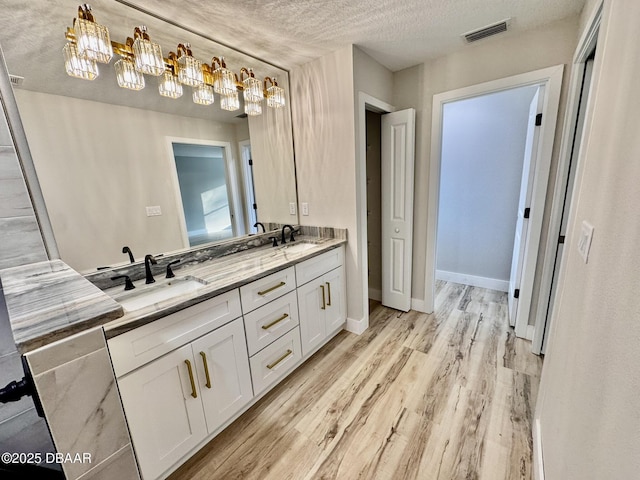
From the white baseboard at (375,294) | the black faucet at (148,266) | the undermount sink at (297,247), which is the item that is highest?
the black faucet at (148,266)

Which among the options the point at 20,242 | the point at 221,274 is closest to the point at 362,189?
the point at 221,274

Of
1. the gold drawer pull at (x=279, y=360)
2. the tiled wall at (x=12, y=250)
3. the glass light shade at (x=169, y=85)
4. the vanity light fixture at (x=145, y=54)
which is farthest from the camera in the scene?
the gold drawer pull at (x=279, y=360)

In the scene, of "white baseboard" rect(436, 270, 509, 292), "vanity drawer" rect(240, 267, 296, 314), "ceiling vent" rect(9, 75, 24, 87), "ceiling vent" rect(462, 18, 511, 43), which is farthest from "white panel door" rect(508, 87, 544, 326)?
"ceiling vent" rect(9, 75, 24, 87)

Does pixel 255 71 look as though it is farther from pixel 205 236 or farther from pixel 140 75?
pixel 205 236

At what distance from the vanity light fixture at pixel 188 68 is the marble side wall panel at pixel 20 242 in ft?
3.67

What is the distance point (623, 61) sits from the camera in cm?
77

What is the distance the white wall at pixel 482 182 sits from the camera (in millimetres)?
2869

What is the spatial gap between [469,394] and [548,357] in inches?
24.9

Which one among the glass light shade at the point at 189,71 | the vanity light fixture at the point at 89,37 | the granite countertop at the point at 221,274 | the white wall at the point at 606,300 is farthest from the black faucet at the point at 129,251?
the white wall at the point at 606,300

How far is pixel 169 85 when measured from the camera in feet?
5.38

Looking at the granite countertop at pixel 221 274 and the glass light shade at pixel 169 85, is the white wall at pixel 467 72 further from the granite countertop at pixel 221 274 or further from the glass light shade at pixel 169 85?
the glass light shade at pixel 169 85

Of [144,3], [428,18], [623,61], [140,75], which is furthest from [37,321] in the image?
[428,18]

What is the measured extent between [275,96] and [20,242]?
1.87 meters

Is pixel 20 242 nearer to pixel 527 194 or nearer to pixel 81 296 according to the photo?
pixel 81 296
